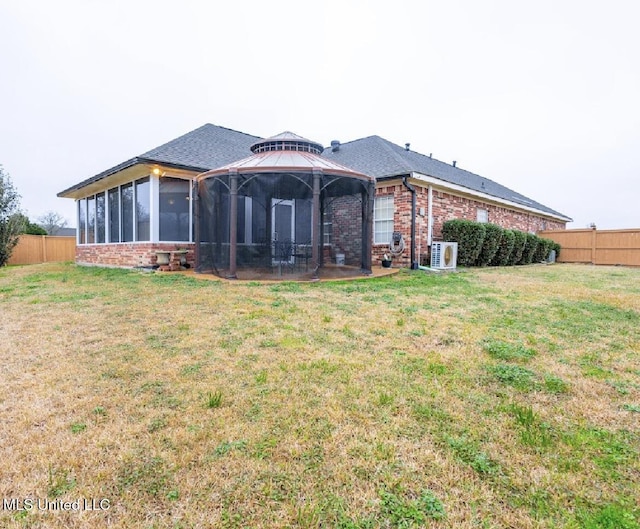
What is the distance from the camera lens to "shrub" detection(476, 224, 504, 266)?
11523 mm

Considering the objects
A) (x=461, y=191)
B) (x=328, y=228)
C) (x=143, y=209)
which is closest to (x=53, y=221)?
(x=143, y=209)

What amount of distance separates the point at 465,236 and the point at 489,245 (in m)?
1.26

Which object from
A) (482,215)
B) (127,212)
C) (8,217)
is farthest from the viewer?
(8,217)

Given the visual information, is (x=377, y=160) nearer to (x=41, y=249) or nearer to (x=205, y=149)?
(x=205, y=149)

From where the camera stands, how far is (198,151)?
10828mm

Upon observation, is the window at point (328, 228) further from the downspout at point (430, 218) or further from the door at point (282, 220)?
the downspout at point (430, 218)

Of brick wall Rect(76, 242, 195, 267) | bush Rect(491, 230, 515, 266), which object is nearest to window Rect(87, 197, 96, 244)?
brick wall Rect(76, 242, 195, 267)

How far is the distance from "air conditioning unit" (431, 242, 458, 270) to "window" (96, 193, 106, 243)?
11022 mm

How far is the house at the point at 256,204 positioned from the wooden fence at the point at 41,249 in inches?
256

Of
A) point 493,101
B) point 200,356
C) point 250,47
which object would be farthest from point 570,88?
point 200,356

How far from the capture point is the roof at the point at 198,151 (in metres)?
9.30

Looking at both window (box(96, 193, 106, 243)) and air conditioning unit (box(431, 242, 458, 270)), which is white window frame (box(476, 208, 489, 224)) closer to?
air conditioning unit (box(431, 242, 458, 270))

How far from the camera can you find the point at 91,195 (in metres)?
13.0

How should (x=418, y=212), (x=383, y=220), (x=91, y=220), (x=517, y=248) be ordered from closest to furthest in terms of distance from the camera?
(x=418, y=212) < (x=383, y=220) < (x=91, y=220) < (x=517, y=248)
